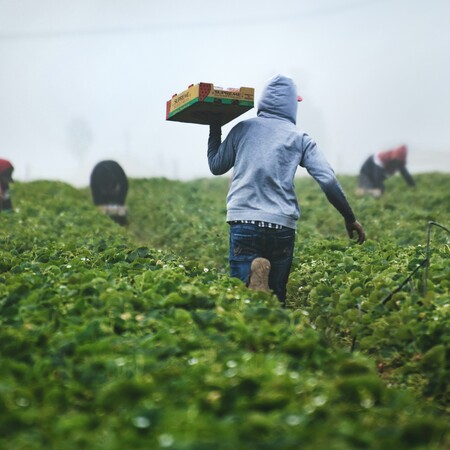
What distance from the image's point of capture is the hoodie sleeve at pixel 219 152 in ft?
16.2


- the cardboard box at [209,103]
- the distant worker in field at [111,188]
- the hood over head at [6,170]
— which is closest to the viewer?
the cardboard box at [209,103]

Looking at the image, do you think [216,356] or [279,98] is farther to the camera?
[279,98]

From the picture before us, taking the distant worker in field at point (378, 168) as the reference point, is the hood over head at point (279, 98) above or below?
above

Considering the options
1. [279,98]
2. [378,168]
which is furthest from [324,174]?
[378,168]

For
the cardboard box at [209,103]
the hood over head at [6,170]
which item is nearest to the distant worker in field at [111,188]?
the hood over head at [6,170]

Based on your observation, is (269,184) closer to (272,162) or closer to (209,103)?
(272,162)

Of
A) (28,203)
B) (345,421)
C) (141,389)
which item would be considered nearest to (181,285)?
(141,389)

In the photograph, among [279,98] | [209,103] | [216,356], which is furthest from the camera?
[279,98]

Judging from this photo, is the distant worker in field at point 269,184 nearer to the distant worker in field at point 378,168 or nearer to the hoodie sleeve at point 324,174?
the hoodie sleeve at point 324,174

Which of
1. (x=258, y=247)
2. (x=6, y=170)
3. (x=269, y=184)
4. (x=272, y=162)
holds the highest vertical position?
(x=272, y=162)

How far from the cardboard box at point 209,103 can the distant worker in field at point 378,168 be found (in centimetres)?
1140

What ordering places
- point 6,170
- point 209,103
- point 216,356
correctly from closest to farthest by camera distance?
point 216,356
point 209,103
point 6,170

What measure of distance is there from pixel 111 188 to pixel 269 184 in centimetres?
941

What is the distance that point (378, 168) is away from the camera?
1616 centimetres
